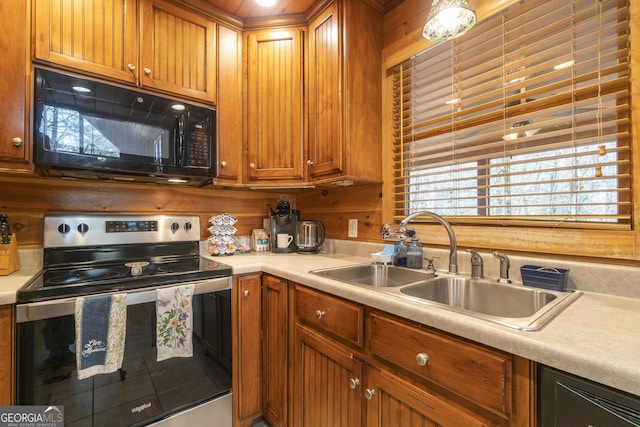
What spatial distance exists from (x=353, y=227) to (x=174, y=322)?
1167 millimetres

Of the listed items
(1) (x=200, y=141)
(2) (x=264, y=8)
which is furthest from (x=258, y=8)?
(1) (x=200, y=141)

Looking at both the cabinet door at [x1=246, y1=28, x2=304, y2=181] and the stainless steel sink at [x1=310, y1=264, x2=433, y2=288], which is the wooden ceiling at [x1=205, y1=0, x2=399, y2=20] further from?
the stainless steel sink at [x1=310, y1=264, x2=433, y2=288]

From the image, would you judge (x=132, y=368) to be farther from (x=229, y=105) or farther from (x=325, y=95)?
(x=325, y=95)

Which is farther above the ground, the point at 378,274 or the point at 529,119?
the point at 529,119

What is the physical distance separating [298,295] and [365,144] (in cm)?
92

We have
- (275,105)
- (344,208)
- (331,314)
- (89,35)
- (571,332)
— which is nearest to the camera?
(571,332)

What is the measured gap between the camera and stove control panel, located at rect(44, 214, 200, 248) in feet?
4.97

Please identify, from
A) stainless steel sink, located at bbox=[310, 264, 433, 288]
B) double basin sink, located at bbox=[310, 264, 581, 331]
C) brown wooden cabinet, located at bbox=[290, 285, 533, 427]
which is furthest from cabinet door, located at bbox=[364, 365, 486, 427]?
stainless steel sink, located at bbox=[310, 264, 433, 288]

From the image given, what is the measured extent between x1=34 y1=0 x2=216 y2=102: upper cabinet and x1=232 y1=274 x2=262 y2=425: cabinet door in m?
1.14

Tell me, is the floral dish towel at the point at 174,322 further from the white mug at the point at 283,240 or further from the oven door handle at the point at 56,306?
the white mug at the point at 283,240

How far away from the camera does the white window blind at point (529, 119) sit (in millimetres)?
1007

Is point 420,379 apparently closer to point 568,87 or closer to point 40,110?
point 568,87

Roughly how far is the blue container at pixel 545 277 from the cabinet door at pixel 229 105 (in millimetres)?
1592

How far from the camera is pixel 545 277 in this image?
1.07 meters
